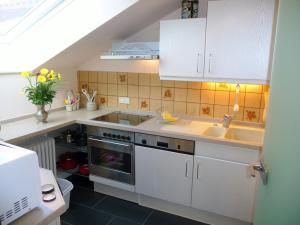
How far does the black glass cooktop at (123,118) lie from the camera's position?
2.41 metres

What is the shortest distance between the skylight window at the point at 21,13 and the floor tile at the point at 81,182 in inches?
66.0

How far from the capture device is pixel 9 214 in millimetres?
850

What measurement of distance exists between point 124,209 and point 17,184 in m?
1.66

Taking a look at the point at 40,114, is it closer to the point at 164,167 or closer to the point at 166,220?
the point at 164,167

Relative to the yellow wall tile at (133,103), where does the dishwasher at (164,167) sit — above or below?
below

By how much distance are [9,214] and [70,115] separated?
1819 millimetres

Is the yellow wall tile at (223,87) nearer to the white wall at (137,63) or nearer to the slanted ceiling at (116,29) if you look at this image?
the white wall at (137,63)

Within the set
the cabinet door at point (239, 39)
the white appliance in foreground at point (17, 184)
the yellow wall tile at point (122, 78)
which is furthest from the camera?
the yellow wall tile at point (122, 78)

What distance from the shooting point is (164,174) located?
2.16m

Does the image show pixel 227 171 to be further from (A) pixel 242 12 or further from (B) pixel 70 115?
(B) pixel 70 115

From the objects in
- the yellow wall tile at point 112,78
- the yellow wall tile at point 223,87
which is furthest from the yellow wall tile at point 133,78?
the yellow wall tile at point 223,87

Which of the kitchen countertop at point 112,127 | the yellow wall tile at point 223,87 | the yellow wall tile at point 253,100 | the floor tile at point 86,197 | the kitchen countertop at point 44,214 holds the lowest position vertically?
the floor tile at point 86,197

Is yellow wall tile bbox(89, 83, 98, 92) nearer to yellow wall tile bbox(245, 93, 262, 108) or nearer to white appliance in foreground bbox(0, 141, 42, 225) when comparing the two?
yellow wall tile bbox(245, 93, 262, 108)

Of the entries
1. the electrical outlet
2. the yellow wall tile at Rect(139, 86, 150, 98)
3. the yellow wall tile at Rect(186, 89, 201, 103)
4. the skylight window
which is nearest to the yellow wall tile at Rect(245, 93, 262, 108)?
the yellow wall tile at Rect(186, 89, 201, 103)
